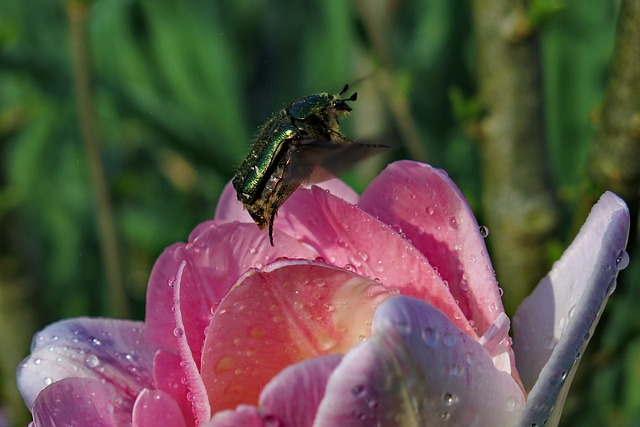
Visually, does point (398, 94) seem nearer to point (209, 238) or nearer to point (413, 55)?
point (413, 55)

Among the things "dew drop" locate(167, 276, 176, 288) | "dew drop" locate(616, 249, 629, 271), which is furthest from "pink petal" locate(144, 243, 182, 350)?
"dew drop" locate(616, 249, 629, 271)

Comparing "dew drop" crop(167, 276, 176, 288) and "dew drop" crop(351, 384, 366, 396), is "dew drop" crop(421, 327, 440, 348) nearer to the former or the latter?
"dew drop" crop(351, 384, 366, 396)

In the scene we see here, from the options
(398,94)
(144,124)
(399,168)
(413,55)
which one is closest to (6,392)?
(144,124)

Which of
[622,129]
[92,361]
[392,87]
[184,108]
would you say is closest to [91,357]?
[92,361]

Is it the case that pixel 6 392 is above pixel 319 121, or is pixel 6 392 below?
below

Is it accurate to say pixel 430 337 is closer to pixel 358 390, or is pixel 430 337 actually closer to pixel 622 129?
pixel 358 390
